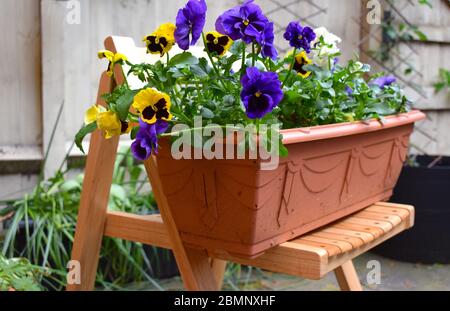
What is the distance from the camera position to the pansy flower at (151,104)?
2.92 ft

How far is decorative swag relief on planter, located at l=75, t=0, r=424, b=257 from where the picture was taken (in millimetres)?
913

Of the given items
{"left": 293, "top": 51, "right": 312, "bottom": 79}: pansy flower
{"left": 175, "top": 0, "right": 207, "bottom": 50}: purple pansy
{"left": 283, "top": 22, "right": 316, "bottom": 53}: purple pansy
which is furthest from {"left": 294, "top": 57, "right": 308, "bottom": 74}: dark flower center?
{"left": 175, "top": 0, "right": 207, "bottom": 50}: purple pansy

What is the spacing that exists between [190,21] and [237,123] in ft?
0.60

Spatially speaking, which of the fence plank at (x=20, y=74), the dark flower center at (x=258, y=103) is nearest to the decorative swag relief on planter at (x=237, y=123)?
the dark flower center at (x=258, y=103)

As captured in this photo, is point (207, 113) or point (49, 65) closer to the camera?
point (207, 113)

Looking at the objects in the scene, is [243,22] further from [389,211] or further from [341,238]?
[389,211]

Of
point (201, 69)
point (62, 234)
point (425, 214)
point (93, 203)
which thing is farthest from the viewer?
point (425, 214)

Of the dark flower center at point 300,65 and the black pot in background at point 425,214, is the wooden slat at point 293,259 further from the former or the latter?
the black pot in background at point 425,214

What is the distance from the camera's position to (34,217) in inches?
79.1

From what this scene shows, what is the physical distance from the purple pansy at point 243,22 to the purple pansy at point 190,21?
0.12ft

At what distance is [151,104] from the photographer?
0.90m

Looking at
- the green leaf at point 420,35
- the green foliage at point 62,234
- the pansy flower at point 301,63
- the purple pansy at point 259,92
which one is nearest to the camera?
the purple pansy at point 259,92

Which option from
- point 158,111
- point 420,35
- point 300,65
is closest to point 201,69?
point 158,111

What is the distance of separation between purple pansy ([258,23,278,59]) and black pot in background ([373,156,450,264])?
1831 mm
